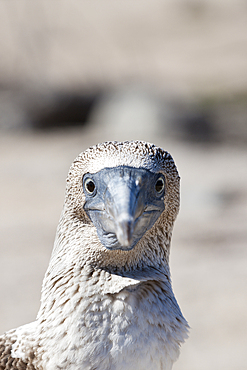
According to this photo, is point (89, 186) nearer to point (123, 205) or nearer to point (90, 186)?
point (90, 186)

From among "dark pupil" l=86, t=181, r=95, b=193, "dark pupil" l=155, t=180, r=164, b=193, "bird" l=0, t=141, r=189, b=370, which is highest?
"dark pupil" l=155, t=180, r=164, b=193

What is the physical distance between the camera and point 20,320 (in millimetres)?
7312

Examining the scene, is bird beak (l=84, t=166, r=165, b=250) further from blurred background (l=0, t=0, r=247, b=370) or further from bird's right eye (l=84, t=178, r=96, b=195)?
blurred background (l=0, t=0, r=247, b=370)

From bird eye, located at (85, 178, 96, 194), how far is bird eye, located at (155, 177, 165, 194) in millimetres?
353

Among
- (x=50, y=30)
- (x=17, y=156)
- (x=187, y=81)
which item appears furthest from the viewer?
(x=50, y=30)

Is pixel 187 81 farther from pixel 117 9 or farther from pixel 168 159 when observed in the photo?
pixel 168 159

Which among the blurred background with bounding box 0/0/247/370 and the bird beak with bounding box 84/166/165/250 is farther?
the blurred background with bounding box 0/0/247/370

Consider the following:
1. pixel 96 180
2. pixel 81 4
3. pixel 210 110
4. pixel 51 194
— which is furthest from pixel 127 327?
pixel 81 4

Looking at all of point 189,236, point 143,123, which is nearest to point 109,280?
point 189,236

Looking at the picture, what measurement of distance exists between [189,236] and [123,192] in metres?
7.47

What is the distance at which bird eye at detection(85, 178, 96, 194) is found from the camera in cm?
277

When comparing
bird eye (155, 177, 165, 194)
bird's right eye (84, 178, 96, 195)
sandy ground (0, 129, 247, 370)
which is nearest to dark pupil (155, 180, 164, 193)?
bird eye (155, 177, 165, 194)

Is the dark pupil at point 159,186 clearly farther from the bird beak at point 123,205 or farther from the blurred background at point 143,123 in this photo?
the blurred background at point 143,123

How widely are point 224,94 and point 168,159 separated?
48.2ft
